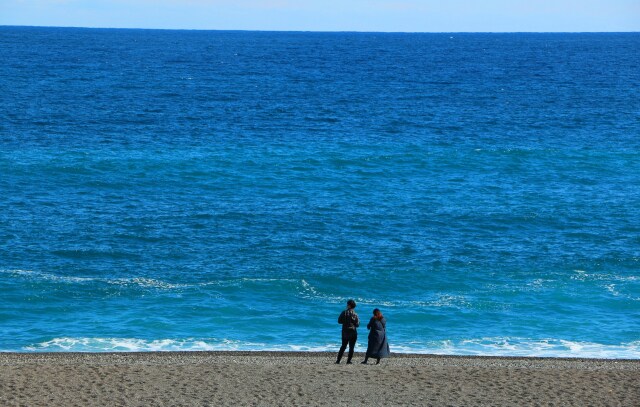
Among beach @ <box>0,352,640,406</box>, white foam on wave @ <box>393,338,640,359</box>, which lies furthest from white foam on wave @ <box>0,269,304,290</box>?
beach @ <box>0,352,640,406</box>

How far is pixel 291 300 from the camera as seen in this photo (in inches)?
1553

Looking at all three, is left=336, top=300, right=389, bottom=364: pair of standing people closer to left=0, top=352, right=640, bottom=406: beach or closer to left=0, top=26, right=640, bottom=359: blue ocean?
left=0, top=352, right=640, bottom=406: beach

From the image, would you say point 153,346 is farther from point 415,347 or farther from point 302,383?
point 302,383

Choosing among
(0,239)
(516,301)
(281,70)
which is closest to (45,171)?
(0,239)

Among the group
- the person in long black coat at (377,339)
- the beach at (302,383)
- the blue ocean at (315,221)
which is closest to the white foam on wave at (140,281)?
the blue ocean at (315,221)

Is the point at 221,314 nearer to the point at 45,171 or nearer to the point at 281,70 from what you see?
the point at 45,171

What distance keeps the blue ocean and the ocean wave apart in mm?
130

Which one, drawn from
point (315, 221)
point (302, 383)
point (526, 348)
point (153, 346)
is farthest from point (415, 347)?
point (315, 221)

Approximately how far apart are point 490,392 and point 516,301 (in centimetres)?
1567

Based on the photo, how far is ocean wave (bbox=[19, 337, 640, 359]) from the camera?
3316 centimetres

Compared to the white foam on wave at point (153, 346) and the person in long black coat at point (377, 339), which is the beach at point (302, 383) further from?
the white foam on wave at point (153, 346)

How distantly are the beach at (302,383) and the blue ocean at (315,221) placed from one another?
5.91m

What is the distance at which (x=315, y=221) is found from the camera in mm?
52500

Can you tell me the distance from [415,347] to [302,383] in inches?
391
